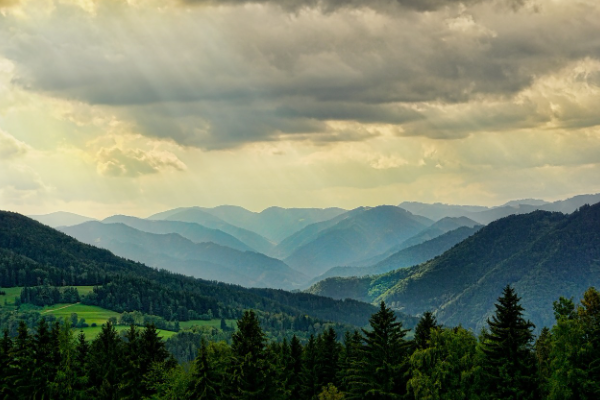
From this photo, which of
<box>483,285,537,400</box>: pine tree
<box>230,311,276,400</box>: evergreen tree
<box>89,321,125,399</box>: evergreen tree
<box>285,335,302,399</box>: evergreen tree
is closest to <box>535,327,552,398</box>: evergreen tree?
<box>483,285,537,400</box>: pine tree

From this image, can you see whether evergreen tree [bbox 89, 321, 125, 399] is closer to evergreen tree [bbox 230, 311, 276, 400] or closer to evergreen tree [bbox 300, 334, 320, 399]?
evergreen tree [bbox 230, 311, 276, 400]

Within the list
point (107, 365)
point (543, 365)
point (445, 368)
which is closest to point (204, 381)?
point (107, 365)

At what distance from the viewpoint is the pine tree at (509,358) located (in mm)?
68812

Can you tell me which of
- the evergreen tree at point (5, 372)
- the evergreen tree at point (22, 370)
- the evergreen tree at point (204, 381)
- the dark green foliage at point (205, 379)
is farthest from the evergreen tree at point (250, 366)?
the evergreen tree at point (5, 372)

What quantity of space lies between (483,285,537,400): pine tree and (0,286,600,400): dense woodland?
105mm

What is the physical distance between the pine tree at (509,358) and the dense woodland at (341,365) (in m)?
0.11

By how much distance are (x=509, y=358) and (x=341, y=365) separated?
110 ft

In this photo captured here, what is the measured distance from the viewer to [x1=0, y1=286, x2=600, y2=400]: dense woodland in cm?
6912

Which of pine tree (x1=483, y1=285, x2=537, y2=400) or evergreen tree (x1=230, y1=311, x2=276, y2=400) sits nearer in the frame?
pine tree (x1=483, y1=285, x2=537, y2=400)

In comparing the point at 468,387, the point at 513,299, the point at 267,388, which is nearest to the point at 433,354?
the point at 468,387

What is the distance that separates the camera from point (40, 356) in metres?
82.6

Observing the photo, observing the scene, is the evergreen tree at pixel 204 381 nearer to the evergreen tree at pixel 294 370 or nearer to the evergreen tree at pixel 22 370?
the evergreen tree at pixel 294 370

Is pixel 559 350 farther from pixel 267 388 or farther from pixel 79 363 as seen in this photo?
pixel 79 363

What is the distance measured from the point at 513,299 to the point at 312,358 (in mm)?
39232
